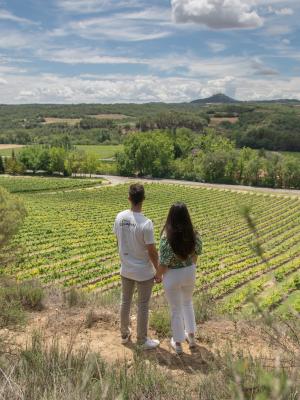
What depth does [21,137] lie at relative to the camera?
514 ft

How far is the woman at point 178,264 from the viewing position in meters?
4.79

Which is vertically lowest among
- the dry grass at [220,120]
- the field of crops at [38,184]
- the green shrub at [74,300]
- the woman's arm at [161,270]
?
the field of crops at [38,184]

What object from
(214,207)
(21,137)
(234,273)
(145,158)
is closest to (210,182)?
(145,158)

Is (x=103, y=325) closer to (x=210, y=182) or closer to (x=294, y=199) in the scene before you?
(x=294, y=199)

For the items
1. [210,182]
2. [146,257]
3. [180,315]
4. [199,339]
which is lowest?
[210,182]

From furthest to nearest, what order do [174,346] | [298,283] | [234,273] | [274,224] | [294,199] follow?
[294,199] → [274,224] → [234,273] → [298,283] → [174,346]

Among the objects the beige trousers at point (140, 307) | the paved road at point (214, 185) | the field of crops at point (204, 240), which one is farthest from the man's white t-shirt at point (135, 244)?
the paved road at point (214, 185)

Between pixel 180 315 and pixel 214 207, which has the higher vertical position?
pixel 180 315

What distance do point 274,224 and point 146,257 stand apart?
1381 inches

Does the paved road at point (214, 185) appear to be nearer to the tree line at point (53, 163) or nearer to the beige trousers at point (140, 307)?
the tree line at point (53, 163)

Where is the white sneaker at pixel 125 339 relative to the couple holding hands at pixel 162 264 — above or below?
below

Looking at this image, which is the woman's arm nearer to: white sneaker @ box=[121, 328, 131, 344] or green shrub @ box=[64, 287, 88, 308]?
white sneaker @ box=[121, 328, 131, 344]

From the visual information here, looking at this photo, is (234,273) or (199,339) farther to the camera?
(234,273)

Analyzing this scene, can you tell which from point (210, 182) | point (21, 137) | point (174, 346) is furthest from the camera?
point (21, 137)
